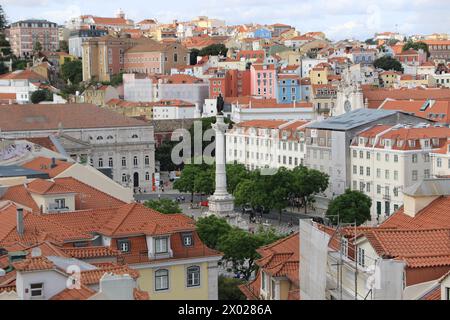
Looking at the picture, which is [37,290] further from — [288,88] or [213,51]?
[213,51]

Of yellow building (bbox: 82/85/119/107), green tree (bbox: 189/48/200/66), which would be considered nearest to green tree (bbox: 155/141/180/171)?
yellow building (bbox: 82/85/119/107)

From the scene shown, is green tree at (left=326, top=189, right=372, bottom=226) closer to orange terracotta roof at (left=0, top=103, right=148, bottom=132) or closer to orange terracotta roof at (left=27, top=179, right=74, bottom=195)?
orange terracotta roof at (left=27, top=179, right=74, bottom=195)

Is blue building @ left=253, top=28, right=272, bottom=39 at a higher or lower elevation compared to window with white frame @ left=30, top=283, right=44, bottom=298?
higher

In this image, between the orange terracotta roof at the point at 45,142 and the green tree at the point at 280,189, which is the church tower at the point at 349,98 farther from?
the orange terracotta roof at the point at 45,142

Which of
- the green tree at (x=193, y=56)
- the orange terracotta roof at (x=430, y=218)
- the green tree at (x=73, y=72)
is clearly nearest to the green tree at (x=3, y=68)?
the green tree at (x=73, y=72)
